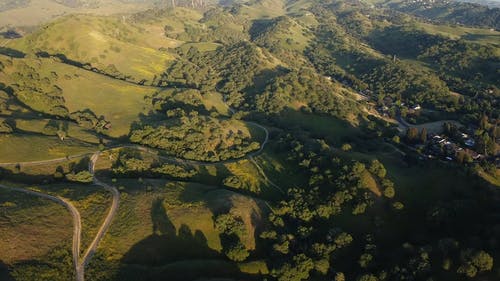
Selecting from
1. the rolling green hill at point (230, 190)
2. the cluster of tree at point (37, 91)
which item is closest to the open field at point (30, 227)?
the rolling green hill at point (230, 190)

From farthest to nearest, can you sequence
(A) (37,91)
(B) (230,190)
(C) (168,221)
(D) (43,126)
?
→ (A) (37,91) < (D) (43,126) < (B) (230,190) < (C) (168,221)

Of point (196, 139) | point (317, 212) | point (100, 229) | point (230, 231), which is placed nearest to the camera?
point (100, 229)

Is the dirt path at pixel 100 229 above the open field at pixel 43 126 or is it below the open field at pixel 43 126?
above

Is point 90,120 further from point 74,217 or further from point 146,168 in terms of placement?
point 74,217

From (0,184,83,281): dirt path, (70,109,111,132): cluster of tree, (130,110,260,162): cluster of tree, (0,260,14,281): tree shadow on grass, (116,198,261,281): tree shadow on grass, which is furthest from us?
(70,109,111,132): cluster of tree

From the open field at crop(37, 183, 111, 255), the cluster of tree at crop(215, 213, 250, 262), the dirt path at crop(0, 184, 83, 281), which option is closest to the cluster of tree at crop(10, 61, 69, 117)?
the open field at crop(37, 183, 111, 255)

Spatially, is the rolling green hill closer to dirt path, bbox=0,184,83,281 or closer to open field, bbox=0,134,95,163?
open field, bbox=0,134,95,163

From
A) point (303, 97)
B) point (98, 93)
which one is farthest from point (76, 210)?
point (303, 97)

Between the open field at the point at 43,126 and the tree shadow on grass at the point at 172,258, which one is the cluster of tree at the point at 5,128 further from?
the tree shadow on grass at the point at 172,258

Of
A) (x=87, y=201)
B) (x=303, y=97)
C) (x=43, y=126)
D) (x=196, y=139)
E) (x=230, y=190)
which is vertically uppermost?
(x=87, y=201)

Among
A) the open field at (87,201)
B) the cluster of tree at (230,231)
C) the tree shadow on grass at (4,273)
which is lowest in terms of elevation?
the cluster of tree at (230,231)

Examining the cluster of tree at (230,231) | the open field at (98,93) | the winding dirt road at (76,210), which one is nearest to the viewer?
the winding dirt road at (76,210)

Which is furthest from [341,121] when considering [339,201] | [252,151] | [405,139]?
[339,201]
